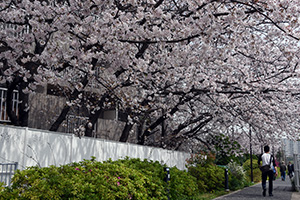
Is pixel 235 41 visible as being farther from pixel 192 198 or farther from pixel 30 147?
pixel 30 147

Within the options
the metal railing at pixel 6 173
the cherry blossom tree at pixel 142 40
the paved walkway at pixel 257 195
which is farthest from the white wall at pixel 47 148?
the paved walkway at pixel 257 195

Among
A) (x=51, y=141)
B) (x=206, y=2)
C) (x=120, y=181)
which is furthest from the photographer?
(x=51, y=141)

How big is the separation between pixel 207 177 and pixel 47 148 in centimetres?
781

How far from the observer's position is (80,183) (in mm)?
5918

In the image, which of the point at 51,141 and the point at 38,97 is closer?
the point at 51,141

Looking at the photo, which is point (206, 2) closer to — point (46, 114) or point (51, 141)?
point (51, 141)

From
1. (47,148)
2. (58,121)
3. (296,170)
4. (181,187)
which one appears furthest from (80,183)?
(296,170)

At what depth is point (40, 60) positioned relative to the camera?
9141mm

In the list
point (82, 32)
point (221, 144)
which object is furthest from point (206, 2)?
point (221, 144)

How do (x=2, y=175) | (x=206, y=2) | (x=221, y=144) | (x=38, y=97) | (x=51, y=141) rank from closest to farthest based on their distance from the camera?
(x=2, y=175) < (x=206, y=2) < (x=51, y=141) < (x=38, y=97) < (x=221, y=144)

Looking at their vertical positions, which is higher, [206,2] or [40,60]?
[206,2]

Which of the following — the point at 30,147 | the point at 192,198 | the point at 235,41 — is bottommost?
the point at 192,198

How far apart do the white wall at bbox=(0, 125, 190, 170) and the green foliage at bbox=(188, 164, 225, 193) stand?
11.0 feet

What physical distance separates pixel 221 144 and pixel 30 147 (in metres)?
16.1
